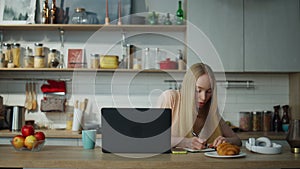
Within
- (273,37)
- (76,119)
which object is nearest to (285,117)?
(273,37)

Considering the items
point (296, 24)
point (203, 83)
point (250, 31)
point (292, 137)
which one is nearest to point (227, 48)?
point (250, 31)

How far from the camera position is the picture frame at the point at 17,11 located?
450cm

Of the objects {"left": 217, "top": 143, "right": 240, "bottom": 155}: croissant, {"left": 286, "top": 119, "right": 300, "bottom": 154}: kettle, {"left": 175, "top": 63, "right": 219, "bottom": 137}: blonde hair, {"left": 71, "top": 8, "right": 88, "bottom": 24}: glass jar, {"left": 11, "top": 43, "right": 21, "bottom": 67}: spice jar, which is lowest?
{"left": 217, "top": 143, "right": 240, "bottom": 155}: croissant

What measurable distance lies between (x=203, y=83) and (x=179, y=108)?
217 mm

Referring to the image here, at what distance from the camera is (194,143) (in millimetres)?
2635

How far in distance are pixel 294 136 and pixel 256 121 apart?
201 centimetres

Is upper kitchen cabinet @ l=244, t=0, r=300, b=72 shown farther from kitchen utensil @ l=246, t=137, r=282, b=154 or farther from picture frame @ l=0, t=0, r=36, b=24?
picture frame @ l=0, t=0, r=36, b=24

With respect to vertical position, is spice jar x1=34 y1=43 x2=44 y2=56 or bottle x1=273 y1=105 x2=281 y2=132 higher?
spice jar x1=34 y1=43 x2=44 y2=56

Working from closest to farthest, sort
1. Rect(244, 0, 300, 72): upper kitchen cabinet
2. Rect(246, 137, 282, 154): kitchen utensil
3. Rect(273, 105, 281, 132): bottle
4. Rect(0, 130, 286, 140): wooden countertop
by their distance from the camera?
Rect(246, 137, 282, 154): kitchen utensil < Rect(0, 130, 286, 140): wooden countertop < Rect(244, 0, 300, 72): upper kitchen cabinet < Rect(273, 105, 281, 132): bottle

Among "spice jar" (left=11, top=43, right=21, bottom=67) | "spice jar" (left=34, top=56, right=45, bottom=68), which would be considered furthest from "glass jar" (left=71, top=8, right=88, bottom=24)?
"spice jar" (left=11, top=43, right=21, bottom=67)

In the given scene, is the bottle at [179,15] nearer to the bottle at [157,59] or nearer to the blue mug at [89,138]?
the bottle at [157,59]

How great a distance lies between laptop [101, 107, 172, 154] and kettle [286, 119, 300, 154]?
696mm

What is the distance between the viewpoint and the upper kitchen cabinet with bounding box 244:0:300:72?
14.1ft

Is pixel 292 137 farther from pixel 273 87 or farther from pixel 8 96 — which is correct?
pixel 8 96
